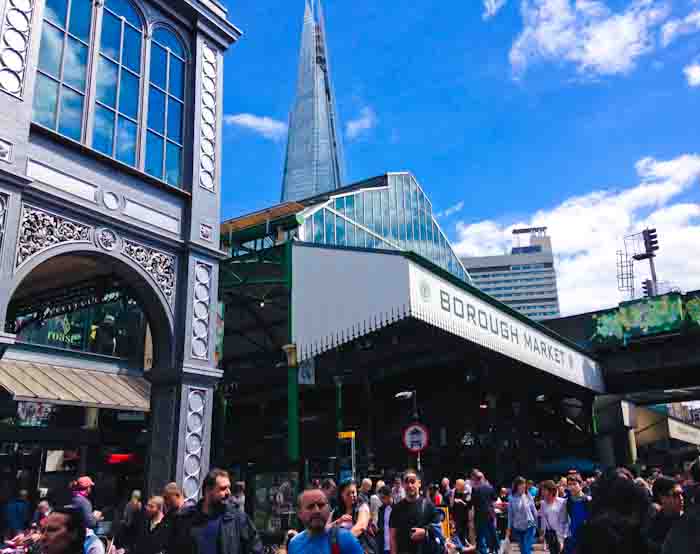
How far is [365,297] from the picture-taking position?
1377cm

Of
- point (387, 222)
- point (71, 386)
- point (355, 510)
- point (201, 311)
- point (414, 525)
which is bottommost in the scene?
point (414, 525)

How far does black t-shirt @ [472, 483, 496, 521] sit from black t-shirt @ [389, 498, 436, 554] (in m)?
5.12

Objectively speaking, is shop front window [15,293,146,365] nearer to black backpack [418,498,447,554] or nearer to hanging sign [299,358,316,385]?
hanging sign [299,358,316,385]

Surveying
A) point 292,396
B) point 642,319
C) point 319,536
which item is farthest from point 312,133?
point 319,536

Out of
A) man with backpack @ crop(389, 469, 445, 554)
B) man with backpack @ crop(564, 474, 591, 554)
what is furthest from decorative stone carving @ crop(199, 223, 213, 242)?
man with backpack @ crop(564, 474, 591, 554)

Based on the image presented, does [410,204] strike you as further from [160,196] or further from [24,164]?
[24,164]

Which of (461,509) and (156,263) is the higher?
(156,263)

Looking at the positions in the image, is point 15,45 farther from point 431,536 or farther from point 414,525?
point 431,536

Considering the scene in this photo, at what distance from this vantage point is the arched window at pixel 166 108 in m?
11.4

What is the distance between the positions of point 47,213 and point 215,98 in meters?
4.72

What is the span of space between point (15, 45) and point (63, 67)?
0.95 metres

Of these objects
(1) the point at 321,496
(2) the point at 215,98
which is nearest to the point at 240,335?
(2) the point at 215,98

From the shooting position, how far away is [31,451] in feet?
59.6

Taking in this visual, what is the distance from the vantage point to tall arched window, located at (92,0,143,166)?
34.6ft
